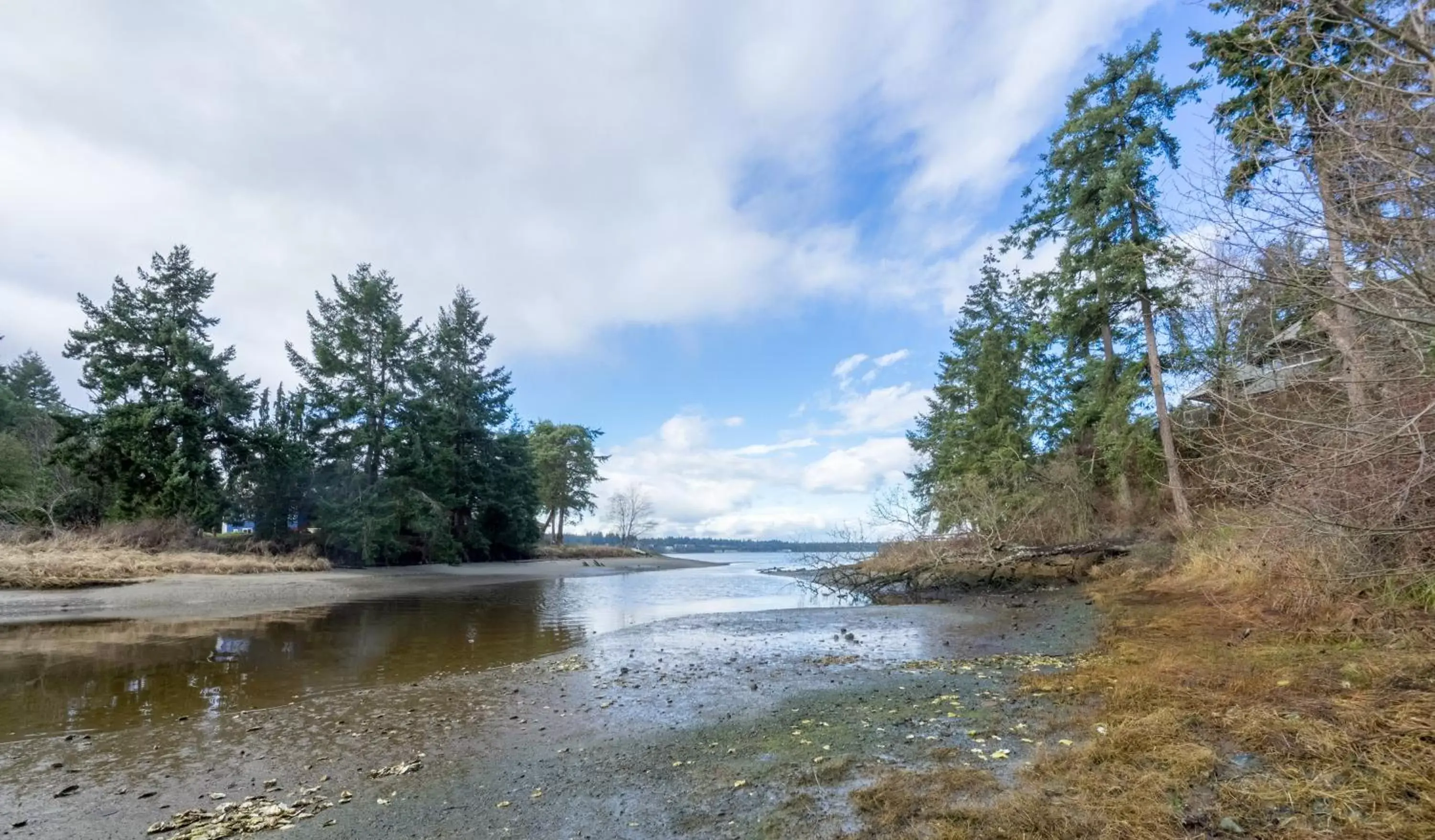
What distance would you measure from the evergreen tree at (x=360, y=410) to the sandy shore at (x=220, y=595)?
9.94ft

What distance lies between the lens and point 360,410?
113 feet

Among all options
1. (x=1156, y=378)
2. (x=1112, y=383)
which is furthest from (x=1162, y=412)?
(x=1112, y=383)

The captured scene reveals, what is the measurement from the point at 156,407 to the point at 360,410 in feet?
28.5

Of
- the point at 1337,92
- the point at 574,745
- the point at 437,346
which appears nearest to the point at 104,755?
the point at 574,745

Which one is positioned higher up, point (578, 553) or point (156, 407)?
→ point (156, 407)

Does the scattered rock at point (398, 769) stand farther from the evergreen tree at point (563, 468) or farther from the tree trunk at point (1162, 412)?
→ the evergreen tree at point (563, 468)

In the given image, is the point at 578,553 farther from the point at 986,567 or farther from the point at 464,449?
the point at 986,567

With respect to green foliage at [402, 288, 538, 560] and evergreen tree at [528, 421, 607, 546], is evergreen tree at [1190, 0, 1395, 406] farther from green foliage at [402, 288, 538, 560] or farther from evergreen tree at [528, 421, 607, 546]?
evergreen tree at [528, 421, 607, 546]

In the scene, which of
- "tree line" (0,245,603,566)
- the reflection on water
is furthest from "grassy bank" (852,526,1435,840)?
"tree line" (0,245,603,566)

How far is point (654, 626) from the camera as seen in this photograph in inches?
565

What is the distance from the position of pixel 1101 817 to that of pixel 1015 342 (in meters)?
30.6

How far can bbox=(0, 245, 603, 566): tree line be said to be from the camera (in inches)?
1076

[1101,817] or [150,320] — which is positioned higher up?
[150,320]

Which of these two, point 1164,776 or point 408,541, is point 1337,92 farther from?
point 408,541
